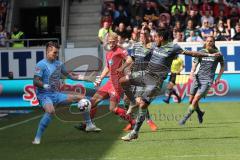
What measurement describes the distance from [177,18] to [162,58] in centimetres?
1627

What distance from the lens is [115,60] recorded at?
15086 mm

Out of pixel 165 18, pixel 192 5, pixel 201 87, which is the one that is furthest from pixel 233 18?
pixel 201 87

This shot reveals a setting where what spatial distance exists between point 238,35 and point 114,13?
6231 millimetres

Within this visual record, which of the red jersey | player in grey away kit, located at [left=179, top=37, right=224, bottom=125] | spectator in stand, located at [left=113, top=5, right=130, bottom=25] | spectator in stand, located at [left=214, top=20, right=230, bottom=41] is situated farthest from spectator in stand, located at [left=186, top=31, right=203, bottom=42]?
the red jersey

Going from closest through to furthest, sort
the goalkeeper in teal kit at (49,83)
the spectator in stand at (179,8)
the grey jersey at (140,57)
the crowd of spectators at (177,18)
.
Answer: the goalkeeper in teal kit at (49,83) < the grey jersey at (140,57) < the crowd of spectators at (177,18) < the spectator in stand at (179,8)

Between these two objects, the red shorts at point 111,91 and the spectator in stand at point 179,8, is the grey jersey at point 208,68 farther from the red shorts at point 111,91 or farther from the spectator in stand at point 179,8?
the spectator in stand at point 179,8

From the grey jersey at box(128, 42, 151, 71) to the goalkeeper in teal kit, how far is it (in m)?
1.58

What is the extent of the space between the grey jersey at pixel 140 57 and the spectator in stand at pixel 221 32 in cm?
1284

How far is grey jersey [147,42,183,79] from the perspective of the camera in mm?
13383

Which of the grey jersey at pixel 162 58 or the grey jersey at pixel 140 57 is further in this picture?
the grey jersey at pixel 140 57

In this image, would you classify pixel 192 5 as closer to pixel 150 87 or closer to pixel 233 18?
pixel 233 18

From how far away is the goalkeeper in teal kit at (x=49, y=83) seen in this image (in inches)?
524

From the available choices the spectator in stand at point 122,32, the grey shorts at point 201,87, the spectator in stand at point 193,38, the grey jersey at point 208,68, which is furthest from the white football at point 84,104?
the spectator in stand at point 193,38

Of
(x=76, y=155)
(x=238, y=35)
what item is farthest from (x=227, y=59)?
(x=76, y=155)
